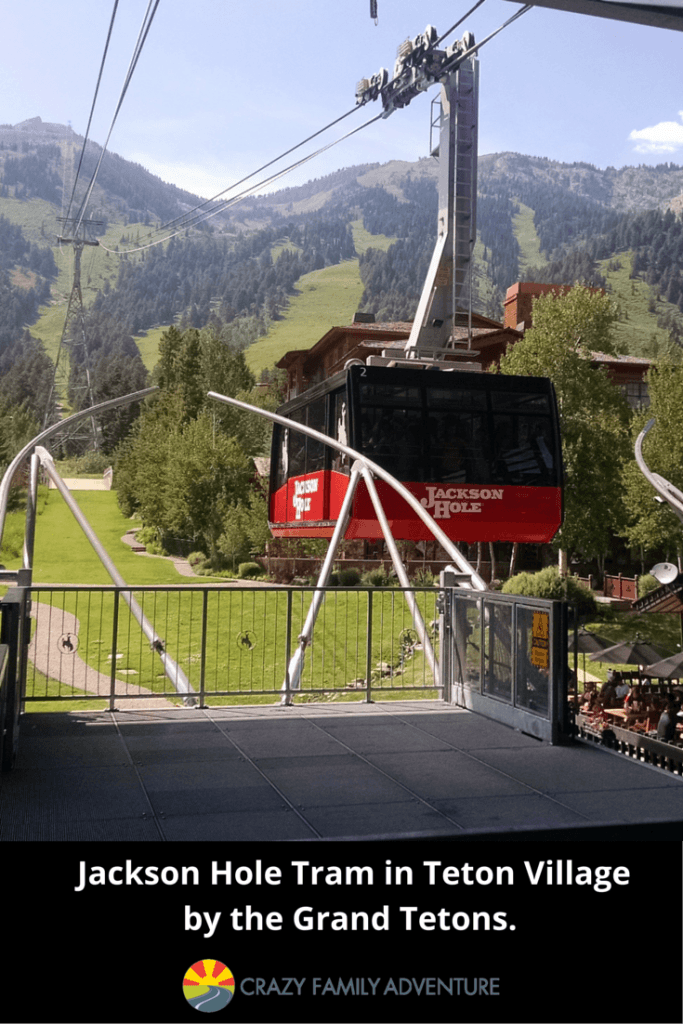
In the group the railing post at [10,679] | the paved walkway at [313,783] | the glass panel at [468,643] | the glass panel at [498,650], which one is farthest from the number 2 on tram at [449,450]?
the railing post at [10,679]

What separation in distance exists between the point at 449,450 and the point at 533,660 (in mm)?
12817

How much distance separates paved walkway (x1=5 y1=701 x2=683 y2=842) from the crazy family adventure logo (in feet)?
5.16

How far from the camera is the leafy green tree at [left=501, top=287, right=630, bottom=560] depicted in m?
51.8

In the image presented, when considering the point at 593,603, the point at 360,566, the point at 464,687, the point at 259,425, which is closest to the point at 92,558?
the point at 259,425

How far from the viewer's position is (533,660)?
33.7 ft

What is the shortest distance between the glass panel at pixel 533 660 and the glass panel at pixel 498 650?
10.1 inches

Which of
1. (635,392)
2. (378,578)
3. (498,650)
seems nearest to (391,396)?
(498,650)

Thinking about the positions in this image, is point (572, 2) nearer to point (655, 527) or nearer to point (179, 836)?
point (179, 836)

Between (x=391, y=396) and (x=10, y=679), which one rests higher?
(x=391, y=396)

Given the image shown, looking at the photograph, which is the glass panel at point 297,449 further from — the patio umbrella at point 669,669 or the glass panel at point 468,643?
the glass panel at point 468,643

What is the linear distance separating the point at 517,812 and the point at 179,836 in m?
2.50

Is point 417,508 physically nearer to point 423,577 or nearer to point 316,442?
point 316,442

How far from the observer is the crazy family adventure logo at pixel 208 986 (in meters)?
4.80

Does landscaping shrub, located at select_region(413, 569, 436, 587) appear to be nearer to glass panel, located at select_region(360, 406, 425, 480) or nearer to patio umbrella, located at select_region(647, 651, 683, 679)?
patio umbrella, located at select_region(647, 651, 683, 679)
